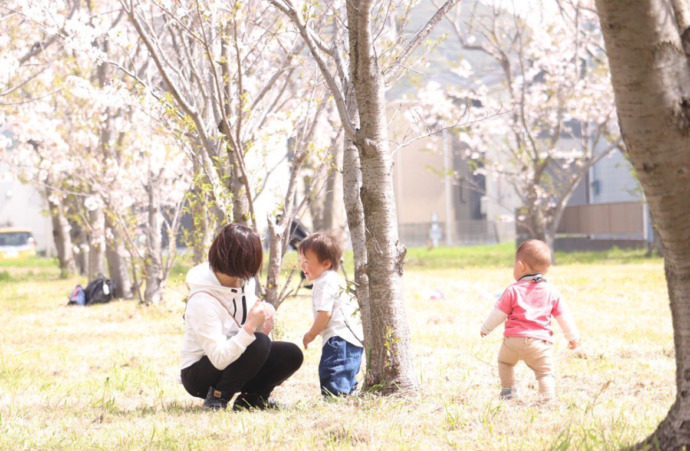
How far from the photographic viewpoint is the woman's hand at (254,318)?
4.16m

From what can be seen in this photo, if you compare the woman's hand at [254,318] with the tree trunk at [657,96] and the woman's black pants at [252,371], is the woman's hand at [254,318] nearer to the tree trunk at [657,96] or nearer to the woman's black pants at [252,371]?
the woman's black pants at [252,371]

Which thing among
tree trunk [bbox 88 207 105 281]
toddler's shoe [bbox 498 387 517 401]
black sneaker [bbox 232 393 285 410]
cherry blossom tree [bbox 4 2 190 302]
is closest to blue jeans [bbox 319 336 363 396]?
black sneaker [bbox 232 393 285 410]

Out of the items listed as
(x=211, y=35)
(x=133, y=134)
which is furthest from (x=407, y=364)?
(x=133, y=134)

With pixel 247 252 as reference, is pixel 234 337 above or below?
below

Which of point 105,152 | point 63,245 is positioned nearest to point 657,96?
point 105,152

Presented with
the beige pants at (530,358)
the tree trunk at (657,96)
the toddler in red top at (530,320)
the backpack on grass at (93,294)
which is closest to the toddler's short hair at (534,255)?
the toddler in red top at (530,320)

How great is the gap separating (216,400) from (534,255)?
1.97 meters

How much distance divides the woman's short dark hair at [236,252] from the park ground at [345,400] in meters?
0.72

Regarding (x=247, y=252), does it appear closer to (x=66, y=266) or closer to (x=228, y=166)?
(x=228, y=166)

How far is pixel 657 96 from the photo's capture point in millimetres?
2484

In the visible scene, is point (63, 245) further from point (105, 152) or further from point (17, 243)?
point (17, 243)

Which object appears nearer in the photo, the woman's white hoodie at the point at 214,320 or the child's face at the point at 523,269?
the woman's white hoodie at the point at 214,320

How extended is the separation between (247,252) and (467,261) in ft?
58.7

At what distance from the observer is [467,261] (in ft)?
71.1
